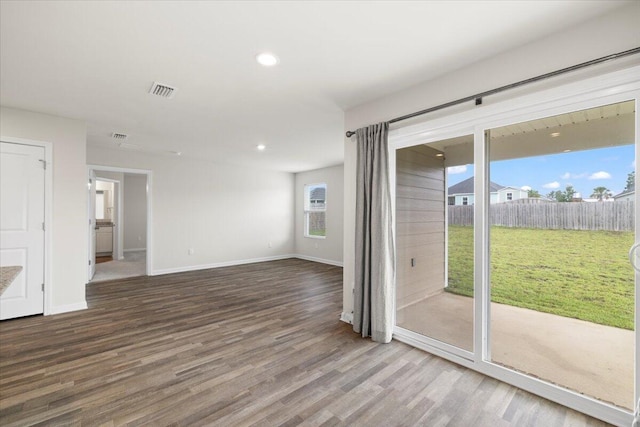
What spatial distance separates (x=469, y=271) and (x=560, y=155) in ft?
3.78

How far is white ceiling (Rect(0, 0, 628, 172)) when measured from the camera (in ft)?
5.69

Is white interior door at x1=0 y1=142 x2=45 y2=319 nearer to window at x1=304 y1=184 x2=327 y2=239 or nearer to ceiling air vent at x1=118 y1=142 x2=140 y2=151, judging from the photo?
ceiling air vent at x1=118 y1=142 x2=140 y2=151

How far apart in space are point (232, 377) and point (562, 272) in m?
2.67

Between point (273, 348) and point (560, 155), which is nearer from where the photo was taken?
point (560, 155)

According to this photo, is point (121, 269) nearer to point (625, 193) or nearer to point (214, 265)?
point (214, 265)

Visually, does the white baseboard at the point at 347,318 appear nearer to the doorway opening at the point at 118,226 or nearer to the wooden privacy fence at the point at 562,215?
the wooden privacy fence at the point at 562,215

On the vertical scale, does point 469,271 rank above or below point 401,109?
below

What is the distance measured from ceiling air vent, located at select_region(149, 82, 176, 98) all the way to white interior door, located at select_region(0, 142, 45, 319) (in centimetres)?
198

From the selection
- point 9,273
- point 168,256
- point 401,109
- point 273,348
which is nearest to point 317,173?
point 168,256

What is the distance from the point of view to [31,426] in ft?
5.63

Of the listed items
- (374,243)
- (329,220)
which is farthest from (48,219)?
(329,220)

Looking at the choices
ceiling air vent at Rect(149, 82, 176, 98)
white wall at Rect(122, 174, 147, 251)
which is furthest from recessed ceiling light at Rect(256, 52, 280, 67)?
white wall at Rect(122, 174, 147, 251)

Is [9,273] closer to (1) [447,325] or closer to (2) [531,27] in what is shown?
(1) [447,325]

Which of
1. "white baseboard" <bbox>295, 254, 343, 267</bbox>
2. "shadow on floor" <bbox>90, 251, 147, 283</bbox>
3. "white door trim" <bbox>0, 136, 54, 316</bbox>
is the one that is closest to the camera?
"white door trim" <bbox>0, 136, 54, 316</bbox>
